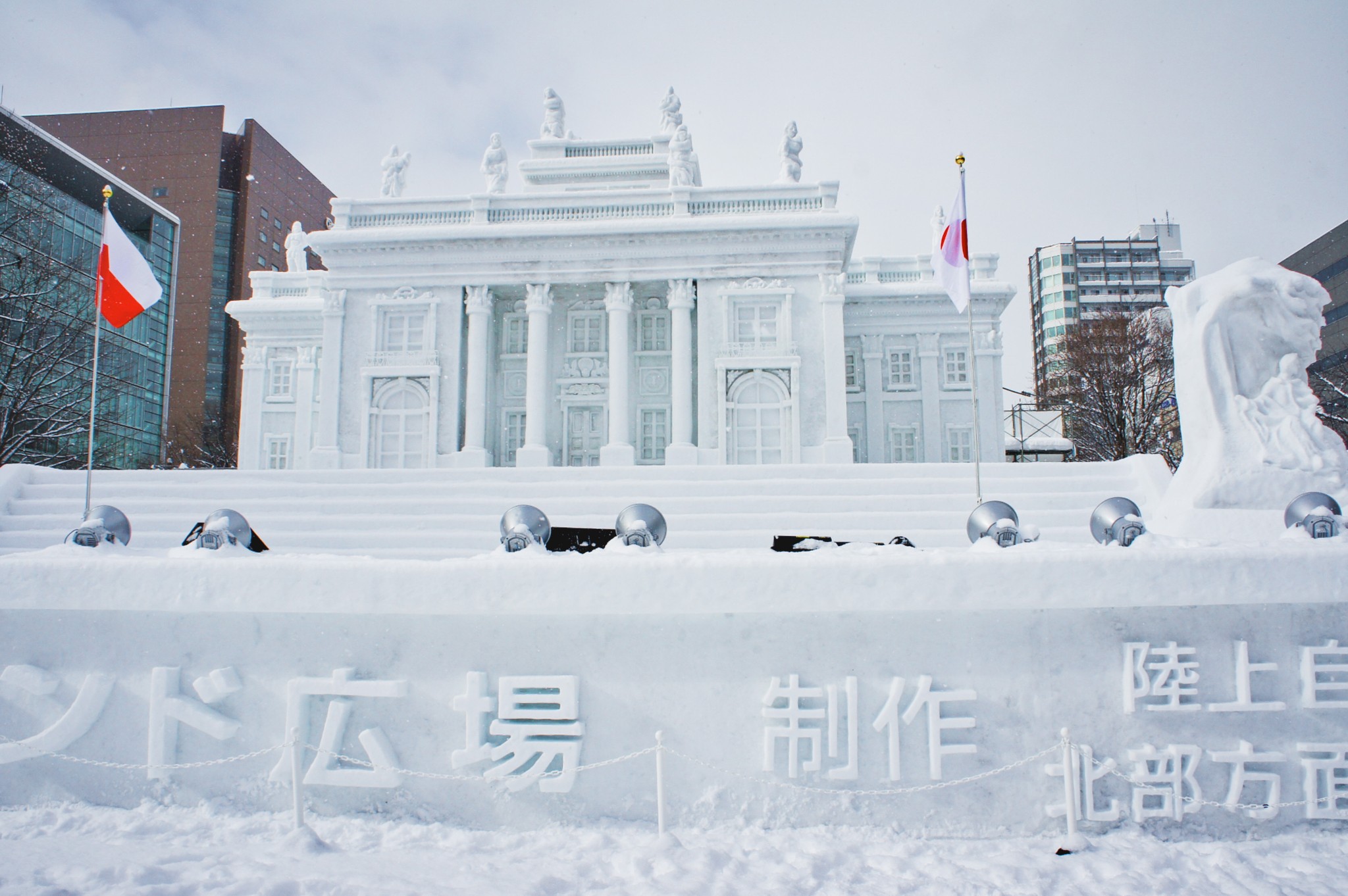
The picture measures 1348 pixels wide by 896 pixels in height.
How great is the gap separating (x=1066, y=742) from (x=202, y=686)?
207 inches

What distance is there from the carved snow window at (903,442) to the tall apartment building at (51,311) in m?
25.4

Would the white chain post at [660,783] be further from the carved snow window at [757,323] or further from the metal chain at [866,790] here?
the carved snow window at [757,323]

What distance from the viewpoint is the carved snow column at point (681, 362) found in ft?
72.7

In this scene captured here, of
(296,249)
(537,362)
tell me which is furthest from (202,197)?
(537,362)

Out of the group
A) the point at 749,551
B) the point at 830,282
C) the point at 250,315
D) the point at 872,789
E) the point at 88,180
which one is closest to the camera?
the point at 872,789

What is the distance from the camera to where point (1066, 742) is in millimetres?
4477

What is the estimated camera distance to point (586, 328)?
2419 cm

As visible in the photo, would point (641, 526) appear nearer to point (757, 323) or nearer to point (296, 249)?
point (757, 323)

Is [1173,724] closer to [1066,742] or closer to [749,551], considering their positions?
[1066,742]

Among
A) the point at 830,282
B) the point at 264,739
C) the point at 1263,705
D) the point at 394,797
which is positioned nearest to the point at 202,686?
the point at 264,739

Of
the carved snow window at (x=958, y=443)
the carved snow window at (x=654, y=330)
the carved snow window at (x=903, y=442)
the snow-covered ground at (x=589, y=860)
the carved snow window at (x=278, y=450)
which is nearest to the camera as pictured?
the snow-covered ground at (x=589, y=860)

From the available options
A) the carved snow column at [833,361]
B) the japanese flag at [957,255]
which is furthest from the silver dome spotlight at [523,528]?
the carved snow column at [833,361]

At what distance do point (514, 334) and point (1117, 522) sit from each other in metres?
20.8

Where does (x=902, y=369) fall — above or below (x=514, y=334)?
below
